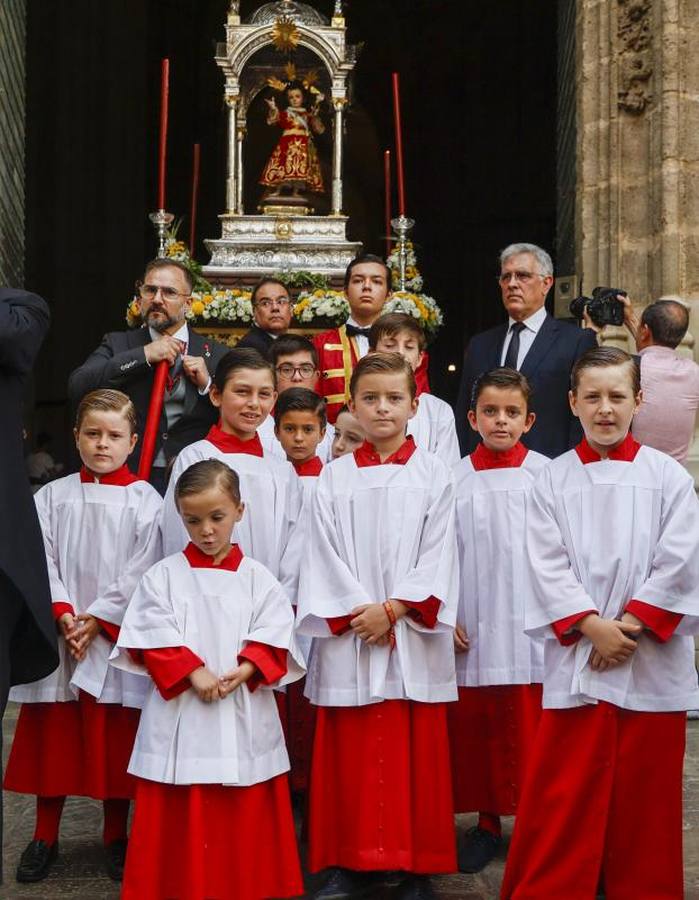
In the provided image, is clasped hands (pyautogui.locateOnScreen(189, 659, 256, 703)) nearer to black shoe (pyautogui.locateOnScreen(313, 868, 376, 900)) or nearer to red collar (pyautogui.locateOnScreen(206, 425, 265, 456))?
black shoe (pyautogui.locateOnScreen(313, 868, 376, 900))

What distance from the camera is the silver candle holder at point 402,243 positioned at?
8.20m

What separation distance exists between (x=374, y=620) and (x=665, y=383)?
9.21 ft

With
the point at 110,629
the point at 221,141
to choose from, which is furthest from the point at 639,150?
the point at 221,141

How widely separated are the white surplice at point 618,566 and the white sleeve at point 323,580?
585 mm

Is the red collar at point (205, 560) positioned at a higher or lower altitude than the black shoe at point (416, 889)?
higher

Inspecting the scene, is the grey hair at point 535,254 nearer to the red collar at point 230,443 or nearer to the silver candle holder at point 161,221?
the red collar at point 230,443

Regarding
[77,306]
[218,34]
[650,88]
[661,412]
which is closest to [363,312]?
[661,412]

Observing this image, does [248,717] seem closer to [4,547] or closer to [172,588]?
[172,588]

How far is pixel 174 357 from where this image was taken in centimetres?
538

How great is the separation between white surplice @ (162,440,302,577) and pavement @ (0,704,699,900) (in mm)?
1140

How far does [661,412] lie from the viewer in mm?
6449

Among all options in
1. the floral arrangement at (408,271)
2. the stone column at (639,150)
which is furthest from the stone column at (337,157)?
the stone column at (639,150)

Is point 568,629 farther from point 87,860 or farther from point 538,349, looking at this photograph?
point 538,349

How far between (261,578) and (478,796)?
120cm
